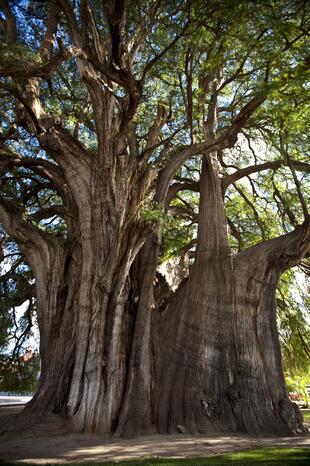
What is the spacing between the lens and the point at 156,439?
21.5 ft

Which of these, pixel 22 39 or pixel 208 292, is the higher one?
pixel 22 39

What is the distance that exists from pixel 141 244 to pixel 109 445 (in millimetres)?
3740

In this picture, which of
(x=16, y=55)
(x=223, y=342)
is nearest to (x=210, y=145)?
(x=223, y=342)

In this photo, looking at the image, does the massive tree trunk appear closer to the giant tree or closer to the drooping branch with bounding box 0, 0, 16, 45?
the giant tree

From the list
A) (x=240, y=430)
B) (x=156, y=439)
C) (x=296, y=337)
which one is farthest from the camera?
(x=296, y=337)

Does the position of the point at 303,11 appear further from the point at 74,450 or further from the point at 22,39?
the point at 74,450

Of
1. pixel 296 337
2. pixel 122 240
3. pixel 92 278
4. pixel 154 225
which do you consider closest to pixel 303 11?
pixel 154 225

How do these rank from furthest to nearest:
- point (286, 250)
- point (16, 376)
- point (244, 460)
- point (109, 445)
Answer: point (16, 376) < point (286, 250) < point (109, 445) < point (244, 460)

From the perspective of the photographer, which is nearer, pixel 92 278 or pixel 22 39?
pixel 92 278

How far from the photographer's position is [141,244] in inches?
326

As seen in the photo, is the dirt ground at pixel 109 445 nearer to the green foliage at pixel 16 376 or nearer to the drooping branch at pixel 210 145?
the drooping branch at pixel 210 145

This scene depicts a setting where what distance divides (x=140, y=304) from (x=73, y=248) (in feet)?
6.02

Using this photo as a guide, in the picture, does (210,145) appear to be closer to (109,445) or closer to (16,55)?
(16,55)

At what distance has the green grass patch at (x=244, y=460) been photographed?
4.45m
